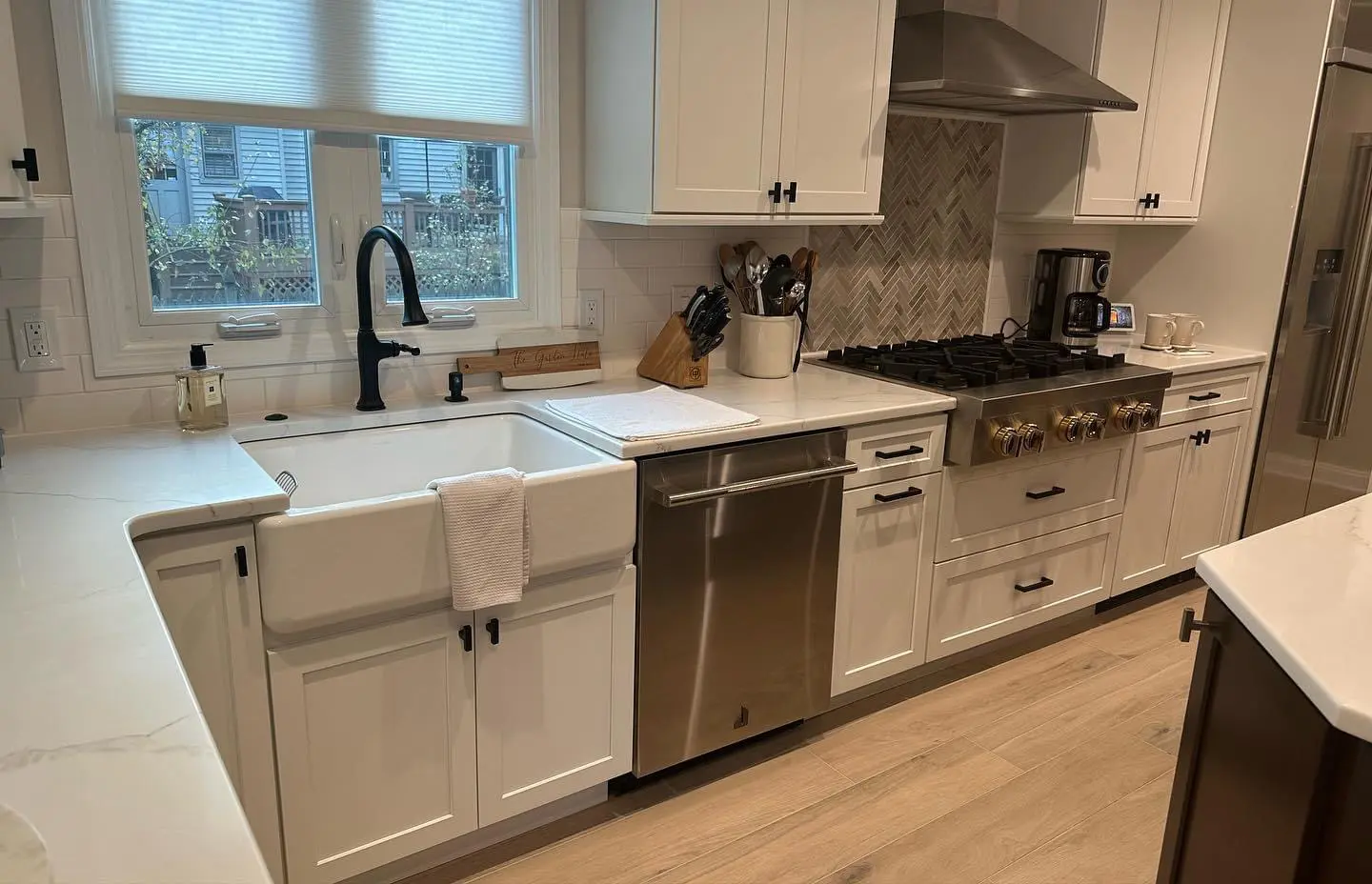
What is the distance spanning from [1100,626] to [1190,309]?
139cm

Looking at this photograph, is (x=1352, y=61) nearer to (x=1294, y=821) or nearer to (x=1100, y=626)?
(x=1100, y=626)

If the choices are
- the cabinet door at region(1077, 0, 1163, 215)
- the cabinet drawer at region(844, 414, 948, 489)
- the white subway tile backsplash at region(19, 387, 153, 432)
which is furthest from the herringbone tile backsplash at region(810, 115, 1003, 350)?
the white subway tile backsplash at region(19, 387, 153, 432)

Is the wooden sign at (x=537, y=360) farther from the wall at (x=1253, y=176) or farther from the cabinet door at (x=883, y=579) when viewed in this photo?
the wall at (x=1253, y=176)

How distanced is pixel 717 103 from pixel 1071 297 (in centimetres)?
182

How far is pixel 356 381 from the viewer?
255cm

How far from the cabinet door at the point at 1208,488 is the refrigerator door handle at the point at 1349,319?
1.13ft

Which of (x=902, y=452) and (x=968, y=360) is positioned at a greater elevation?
(x=968, y=360)

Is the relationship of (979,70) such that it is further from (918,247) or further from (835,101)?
(918,247)

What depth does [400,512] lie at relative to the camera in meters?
1.87

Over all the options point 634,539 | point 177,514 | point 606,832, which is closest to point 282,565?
point 177,514

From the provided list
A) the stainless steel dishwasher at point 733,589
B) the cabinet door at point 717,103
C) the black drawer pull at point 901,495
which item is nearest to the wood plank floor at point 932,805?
the stainless steel dishwasher at point 733,589

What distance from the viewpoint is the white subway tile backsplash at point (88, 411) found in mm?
2158

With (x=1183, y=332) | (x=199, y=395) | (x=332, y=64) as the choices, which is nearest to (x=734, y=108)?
(x=332, y=64)

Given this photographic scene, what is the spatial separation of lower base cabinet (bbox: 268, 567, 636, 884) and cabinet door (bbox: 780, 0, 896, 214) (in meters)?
1.30
